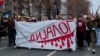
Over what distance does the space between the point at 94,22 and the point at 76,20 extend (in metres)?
1.87

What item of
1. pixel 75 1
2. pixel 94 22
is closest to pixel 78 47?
pixel 94 22

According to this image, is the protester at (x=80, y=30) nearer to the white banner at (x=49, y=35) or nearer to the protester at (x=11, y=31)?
the white banner at (x=49, y=35)

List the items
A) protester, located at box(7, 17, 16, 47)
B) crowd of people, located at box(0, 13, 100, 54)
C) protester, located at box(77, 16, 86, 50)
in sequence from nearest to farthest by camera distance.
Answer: crowd of people, located at box(0, 13, 100, 54) → protester, located at box(77, 16, 86, 50) → protester, located at box(7, 17, 16, 47)

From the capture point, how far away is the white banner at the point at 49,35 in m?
19.0

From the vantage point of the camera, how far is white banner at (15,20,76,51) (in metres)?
19.0

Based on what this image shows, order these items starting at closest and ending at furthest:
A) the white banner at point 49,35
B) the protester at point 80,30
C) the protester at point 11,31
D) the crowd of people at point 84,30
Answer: the crowd of people at point 84,30
the white banner at point 49,35
the protester at point 80,30
the protester at point 11,31

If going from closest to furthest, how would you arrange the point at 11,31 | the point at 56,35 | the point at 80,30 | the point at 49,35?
the point at 56,35
the point at 49,35
the point at 80,30
the point at 11,31

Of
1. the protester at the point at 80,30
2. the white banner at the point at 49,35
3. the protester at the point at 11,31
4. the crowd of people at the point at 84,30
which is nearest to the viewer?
the crowd of people at the point at 84,30

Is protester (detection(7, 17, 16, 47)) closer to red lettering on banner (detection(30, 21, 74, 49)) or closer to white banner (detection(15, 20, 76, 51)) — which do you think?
white banner (detection(15, 20, 76, 51))

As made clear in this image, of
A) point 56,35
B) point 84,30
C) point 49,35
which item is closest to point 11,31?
point 49,35

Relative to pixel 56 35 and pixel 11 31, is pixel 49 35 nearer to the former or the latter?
pixel 56 35

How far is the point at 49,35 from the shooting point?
64.0ft

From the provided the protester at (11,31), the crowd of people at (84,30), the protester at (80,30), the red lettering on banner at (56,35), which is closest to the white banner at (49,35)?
the red lettering on banner at (56,35)

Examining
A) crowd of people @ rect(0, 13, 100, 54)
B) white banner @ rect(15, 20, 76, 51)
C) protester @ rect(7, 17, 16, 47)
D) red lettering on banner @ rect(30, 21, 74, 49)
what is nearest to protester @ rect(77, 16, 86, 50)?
crowd of people @ rect(0, 13, 100, 54)
